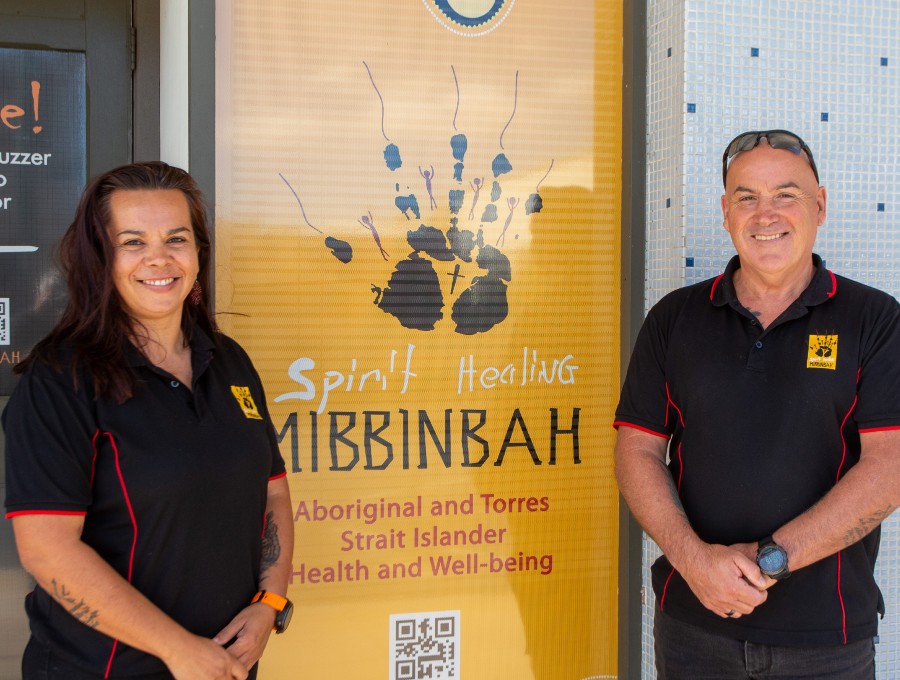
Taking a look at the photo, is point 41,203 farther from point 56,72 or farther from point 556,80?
point 556,80

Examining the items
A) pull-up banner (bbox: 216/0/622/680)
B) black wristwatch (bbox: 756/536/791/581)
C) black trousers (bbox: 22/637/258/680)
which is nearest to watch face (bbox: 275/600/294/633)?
black trousers (bbox: 22/637/258/680)

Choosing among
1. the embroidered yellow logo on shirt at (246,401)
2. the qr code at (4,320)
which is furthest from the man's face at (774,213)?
the qr code at (4,320)

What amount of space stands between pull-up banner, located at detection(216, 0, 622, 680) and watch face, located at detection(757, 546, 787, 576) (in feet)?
3.35

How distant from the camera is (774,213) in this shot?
80.0 inches

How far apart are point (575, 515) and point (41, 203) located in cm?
Answer: 198

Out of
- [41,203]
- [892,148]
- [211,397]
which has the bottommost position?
[211,397]

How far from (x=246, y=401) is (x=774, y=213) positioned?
130cm

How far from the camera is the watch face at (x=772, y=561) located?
5.98 feet

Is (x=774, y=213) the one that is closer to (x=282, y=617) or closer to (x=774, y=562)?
(x=774, y=562)

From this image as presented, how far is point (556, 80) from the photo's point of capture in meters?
2.81

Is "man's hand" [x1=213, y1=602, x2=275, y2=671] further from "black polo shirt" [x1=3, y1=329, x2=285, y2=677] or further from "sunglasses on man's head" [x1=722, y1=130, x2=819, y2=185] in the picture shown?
"sunglasses on man's head" [x1=722, y1=130, x2=819, y2=185]

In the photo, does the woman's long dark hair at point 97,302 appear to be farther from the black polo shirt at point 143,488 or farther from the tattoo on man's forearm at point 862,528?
the tattoo on man's forearm at point 862,528

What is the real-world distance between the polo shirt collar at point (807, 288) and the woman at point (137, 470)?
45.1 inches

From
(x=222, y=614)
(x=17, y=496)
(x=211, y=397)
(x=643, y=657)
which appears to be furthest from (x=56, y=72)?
(x=643, y=657)
